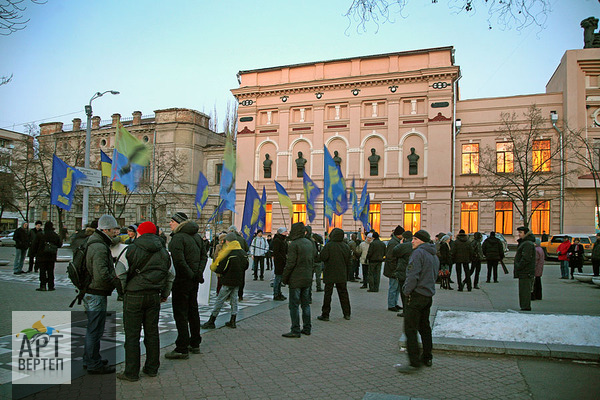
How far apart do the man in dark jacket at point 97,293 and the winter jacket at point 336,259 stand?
4997 millimetres

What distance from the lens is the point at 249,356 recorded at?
6.79 meters

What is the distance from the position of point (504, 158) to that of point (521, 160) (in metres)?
1.48

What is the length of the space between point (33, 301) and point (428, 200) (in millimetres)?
31539

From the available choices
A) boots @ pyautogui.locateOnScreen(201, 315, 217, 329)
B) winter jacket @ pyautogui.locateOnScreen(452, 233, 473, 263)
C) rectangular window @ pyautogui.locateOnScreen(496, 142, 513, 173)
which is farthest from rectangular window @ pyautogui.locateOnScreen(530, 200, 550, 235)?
boots @ pyautogui.locateOnScreen(201, 315, 217, 329)

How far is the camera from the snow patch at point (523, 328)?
→ 730cm

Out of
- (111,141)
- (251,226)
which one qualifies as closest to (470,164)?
(251,226)

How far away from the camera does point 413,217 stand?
37.8 metres

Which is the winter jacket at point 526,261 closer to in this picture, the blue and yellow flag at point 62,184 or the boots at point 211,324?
the boots at point 211,324

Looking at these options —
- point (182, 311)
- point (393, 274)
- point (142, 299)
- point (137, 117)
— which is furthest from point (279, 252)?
point (137, 117)

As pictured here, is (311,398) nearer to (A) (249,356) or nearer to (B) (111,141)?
(A) (249,356)

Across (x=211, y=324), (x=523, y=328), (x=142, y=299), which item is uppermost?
(x=142, y=299)

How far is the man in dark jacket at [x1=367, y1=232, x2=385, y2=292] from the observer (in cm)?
1441

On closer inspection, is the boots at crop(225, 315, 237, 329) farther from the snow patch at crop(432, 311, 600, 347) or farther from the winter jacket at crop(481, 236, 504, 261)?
the winter jacket at crop(481, 236, 504, 261)

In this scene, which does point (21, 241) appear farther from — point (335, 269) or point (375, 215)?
point (375, 215)
